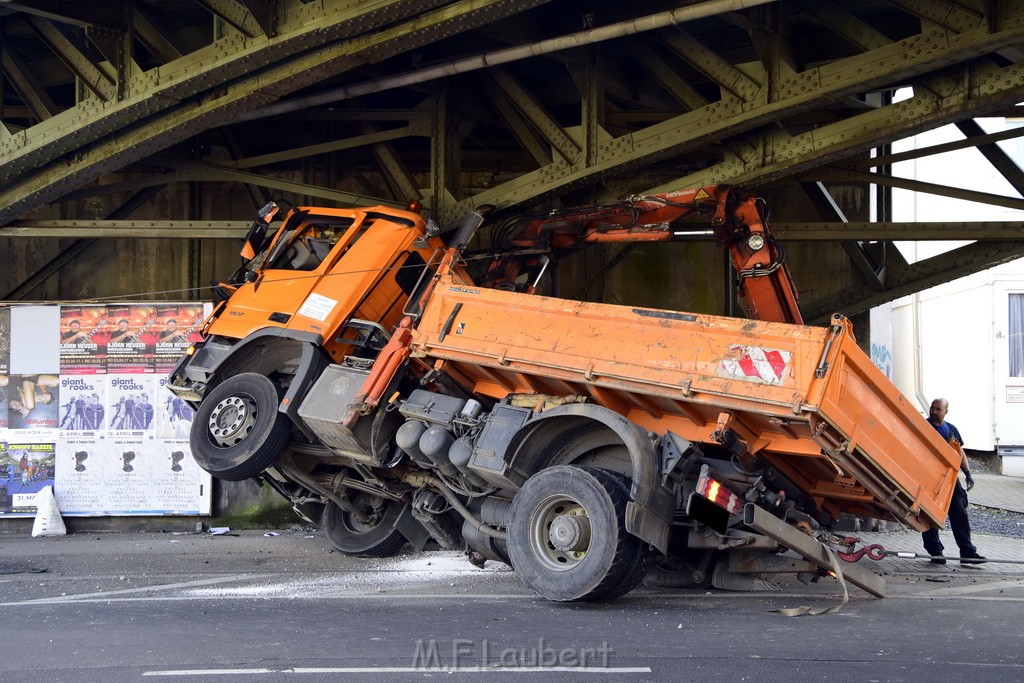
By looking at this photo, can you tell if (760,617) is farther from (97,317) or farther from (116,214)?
(116,214)

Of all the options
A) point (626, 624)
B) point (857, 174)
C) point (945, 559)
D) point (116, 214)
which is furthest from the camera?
point (116, 214)

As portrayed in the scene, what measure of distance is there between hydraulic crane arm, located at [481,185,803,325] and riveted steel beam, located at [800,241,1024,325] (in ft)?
11.5

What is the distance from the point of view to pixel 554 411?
24.7 ft

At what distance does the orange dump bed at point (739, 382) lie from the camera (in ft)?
21.3

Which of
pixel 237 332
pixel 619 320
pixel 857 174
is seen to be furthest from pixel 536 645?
pixel 857 174

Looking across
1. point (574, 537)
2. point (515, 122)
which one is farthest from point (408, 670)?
point (515, 122)

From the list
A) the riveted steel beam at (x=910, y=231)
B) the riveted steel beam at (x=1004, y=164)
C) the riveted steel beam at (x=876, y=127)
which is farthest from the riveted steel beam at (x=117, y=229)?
the riveted steel beam at (x=1004, y=164)

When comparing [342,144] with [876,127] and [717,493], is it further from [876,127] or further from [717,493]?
[717,493]

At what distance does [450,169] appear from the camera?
40.5ft

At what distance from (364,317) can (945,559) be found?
612 centimetres

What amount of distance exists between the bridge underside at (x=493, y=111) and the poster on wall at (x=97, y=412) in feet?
4.32

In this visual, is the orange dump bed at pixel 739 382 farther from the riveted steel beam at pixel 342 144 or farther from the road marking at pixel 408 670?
the riveted steel beam at pixel 342 144

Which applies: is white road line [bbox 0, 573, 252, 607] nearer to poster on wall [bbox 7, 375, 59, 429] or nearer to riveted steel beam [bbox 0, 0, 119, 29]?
poster on wall [bbox 7, 375, 59, 429]
